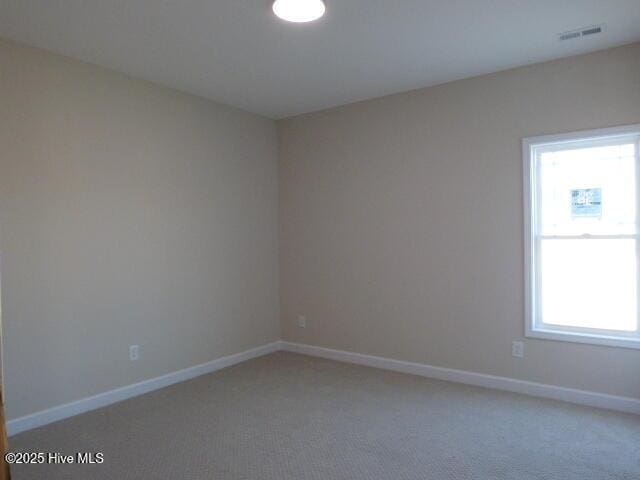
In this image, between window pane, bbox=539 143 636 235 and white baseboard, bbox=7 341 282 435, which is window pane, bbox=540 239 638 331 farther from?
white baseboard, bbox=7 341 282 435

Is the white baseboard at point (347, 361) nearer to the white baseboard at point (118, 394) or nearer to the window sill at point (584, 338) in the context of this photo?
the white baseboard at point (118, 394)

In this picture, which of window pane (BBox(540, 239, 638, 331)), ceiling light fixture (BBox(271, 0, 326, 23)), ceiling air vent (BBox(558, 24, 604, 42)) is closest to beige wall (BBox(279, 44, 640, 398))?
window pane (BBox(540, 239, 638, 331))

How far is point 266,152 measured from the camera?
17.2ft

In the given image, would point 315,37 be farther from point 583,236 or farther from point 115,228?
point 583,236

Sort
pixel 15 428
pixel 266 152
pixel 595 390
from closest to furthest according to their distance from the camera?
pixel 15 428 → pixel 595 390 → pixel 266 152

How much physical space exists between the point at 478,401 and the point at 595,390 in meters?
0.86

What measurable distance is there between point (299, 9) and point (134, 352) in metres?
2.94

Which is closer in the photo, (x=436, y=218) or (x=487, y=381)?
(x=487, y=381)

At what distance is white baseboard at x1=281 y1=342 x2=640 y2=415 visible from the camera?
11.3 ft

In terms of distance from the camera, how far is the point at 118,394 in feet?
12.3

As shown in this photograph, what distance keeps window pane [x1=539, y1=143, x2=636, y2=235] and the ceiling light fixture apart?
2194 millimetres

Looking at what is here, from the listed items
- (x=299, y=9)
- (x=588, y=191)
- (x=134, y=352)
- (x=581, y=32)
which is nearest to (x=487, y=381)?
(x=588, y=191)

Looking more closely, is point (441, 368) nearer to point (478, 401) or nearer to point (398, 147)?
point (478, 401)

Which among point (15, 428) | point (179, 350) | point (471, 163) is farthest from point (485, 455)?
point (15, 428)
